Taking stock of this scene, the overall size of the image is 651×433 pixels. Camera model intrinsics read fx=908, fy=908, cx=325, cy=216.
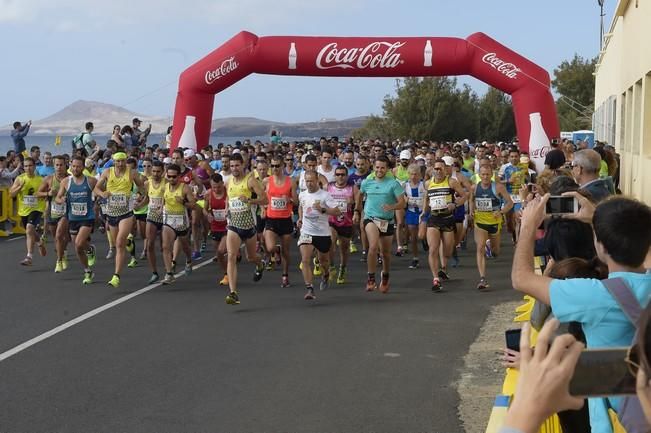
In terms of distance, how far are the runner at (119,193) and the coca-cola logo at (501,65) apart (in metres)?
8.73

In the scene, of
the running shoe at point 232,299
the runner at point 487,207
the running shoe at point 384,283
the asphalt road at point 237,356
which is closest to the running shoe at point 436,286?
the asphalt road at point 237,356

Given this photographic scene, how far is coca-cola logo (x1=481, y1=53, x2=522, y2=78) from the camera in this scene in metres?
18.7

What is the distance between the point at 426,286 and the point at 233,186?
2.97m

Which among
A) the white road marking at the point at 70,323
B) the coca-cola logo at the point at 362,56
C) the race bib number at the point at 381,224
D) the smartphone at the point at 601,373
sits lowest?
the white road marking at the point at 70,323

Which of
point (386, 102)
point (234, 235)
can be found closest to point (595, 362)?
point (234, 235)

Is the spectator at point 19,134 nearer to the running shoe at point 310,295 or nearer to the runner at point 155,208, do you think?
the runner at point 155,208

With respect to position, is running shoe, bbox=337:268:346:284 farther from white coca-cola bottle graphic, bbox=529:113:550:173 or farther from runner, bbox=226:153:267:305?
white coca-cola bottle graphic, bbox=529:113:550:173

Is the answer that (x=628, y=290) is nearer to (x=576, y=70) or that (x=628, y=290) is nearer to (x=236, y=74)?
(x=236, y=74)

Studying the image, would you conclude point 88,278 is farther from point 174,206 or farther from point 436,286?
point 436,286

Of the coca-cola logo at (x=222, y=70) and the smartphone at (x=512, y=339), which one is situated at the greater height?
the coca-cola logo at (x=222, y=70)

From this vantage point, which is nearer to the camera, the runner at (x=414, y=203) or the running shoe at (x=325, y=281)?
the running shoe at (x=325, y=281)

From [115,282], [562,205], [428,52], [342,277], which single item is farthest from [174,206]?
[562,205]

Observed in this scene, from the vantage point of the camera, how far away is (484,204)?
1269 cm

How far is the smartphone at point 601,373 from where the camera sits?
1.66 m
